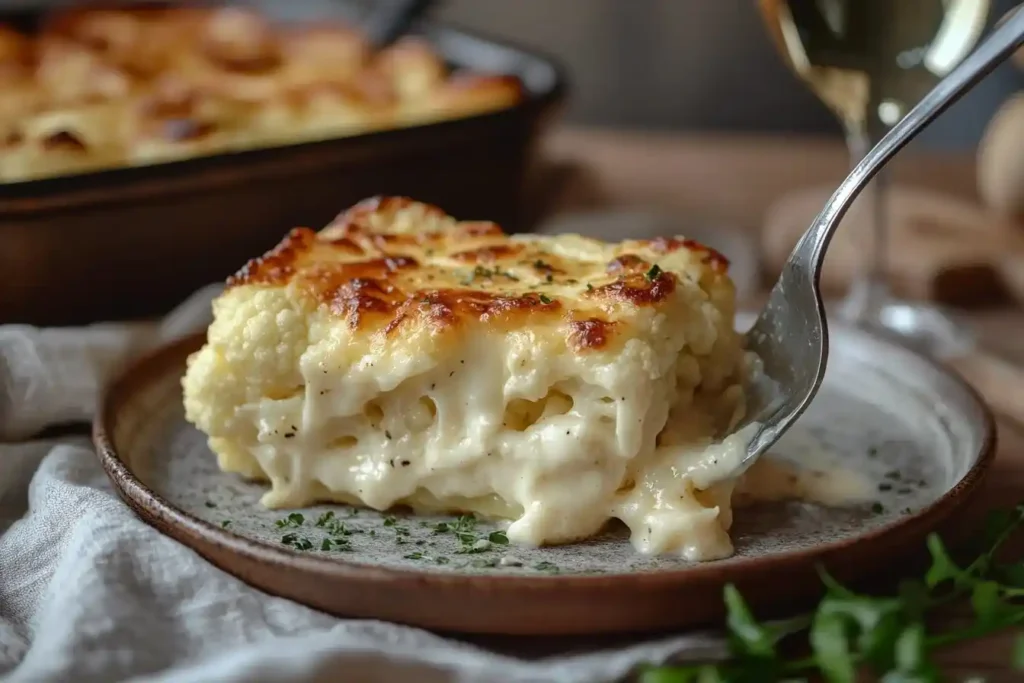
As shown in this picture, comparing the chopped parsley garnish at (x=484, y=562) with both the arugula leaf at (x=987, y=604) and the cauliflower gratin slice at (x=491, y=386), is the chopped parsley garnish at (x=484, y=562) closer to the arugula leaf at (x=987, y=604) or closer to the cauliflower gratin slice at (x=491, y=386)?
the cauliflower gratin slice at (x=491, y=386)

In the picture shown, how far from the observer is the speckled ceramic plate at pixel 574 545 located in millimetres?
1104

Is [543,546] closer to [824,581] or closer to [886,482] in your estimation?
[824,581]

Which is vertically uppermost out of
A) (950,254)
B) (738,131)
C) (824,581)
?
(824,581)

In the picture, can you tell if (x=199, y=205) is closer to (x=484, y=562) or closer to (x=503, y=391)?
(x=503, y=391)

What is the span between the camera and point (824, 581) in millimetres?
1107

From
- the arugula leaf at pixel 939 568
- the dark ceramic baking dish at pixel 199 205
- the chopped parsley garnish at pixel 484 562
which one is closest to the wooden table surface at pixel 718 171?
the dark ceramic baking dish at pixel 199 205

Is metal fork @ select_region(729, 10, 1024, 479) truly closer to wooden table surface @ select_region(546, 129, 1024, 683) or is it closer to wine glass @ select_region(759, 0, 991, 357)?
wine glass @ select_region(759, 0, 991, 357)

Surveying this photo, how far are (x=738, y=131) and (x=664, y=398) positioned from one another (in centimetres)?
295

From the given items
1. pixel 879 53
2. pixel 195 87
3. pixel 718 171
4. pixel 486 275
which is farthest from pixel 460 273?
pixel 718 171

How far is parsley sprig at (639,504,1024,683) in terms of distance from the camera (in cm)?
100

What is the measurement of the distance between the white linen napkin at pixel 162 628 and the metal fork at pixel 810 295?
0.33 meters

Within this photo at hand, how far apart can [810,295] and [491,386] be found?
381 millimetres

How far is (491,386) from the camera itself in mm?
1311

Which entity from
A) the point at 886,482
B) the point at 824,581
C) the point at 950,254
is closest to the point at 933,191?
the point at 950,254
